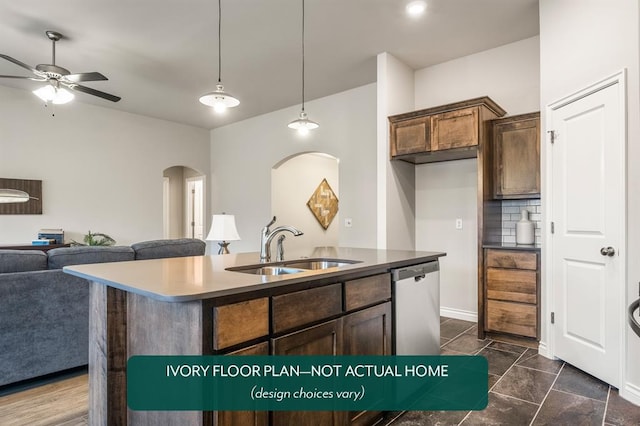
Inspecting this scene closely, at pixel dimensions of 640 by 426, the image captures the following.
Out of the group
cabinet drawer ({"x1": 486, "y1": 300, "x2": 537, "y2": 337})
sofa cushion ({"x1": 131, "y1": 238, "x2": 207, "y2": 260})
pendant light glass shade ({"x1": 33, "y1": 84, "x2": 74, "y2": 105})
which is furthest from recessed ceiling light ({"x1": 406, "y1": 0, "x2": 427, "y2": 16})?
pendant light glass shade ({"x1": 33, "y1": 84, "x2": 74, "y2": 105})

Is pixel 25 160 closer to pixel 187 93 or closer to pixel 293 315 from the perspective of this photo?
pixel 187 93

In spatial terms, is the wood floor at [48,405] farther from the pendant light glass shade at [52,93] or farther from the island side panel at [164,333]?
the pendant light glass shade at [52,93]

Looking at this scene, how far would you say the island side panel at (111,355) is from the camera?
1.77 meters

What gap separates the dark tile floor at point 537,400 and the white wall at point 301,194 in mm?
3679

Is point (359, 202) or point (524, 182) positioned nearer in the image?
point (524, 182)

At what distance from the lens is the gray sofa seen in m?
2.52

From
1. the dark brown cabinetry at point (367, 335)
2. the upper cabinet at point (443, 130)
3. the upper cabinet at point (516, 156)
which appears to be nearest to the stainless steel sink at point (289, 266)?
the dark brown cabinetry at point (367, 335)

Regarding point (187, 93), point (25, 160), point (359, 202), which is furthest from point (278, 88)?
point (25, 160)

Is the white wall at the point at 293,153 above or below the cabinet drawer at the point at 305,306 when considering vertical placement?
above

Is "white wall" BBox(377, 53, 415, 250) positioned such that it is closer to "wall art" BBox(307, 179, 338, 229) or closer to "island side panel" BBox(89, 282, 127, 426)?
"island side panel" BBox(89, 282, 127, 426)

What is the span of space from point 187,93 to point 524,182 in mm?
4559

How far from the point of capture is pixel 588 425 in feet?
7.00

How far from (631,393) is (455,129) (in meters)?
2.48

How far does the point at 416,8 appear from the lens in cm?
329
